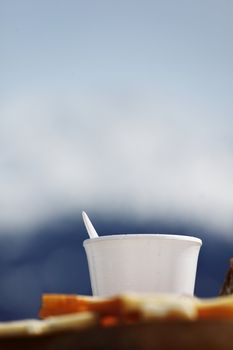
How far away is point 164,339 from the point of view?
170 mm

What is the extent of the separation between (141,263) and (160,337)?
114 centimetres

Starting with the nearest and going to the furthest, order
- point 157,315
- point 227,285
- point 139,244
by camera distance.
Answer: point 157,315, point 227,285, point 139,244

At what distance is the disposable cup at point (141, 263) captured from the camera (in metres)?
1.28

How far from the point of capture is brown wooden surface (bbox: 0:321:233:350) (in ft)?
0.55

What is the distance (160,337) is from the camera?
17 centimetres

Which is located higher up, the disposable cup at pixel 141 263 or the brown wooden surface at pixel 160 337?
the brown wooden surface at pixel 160 337

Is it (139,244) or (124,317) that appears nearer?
(124,317)

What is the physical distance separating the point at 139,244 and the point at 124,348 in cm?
112

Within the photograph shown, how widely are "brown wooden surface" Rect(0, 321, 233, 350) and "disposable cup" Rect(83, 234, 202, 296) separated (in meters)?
1.10

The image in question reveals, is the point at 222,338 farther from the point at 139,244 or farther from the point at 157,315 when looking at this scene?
the point at 139,244

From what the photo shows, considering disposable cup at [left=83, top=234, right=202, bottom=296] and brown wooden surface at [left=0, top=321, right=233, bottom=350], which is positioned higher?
brown wooden surface at [left=0, top=321, right=233, bottom=350]

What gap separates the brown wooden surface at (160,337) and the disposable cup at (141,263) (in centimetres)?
110

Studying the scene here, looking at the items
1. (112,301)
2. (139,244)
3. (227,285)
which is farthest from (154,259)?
(112,301)

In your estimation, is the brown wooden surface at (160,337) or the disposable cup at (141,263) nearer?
the brown wooden surface at (160,337)
